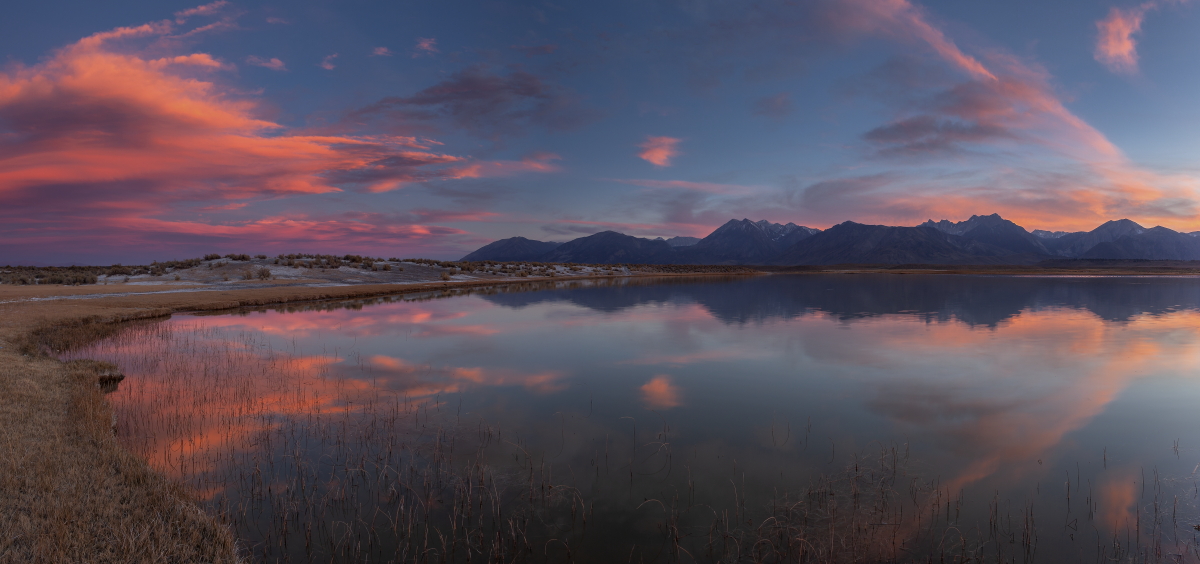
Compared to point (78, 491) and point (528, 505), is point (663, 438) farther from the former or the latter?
point (78, 491)

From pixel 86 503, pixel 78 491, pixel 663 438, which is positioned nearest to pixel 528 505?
pixel 663 438

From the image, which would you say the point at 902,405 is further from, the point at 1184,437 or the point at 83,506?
the point at 83,506

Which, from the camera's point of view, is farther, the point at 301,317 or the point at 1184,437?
the point at 301,317

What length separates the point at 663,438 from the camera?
36.8 feet

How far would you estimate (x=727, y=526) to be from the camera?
748 centimetres

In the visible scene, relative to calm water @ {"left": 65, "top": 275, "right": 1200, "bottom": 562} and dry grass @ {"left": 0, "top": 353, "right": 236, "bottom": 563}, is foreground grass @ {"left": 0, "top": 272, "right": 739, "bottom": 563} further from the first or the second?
calm water @ {"left": 65, "top": 275, "right": 1200, "bottom": 562}

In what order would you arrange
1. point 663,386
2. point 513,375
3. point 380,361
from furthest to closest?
point 380,361 < point 513,375 < point 663,386

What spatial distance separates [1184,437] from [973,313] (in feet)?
85.1

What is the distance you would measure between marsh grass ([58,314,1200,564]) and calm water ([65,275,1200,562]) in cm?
5

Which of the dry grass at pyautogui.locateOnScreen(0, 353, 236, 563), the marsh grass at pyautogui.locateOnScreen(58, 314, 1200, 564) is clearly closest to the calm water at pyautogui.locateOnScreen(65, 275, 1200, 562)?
the marsh grass at pyautogui.locateOnScreen(58, 314, 1200, 564)

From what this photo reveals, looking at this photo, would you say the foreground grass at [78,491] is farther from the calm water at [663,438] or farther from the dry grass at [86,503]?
the calm water at [663,438]

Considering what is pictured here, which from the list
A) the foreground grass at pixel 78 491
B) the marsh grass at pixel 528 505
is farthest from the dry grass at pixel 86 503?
the marsh grass at pixel 528 505

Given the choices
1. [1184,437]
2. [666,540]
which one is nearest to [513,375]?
[666,540]

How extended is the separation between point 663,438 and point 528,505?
12.9 feet
